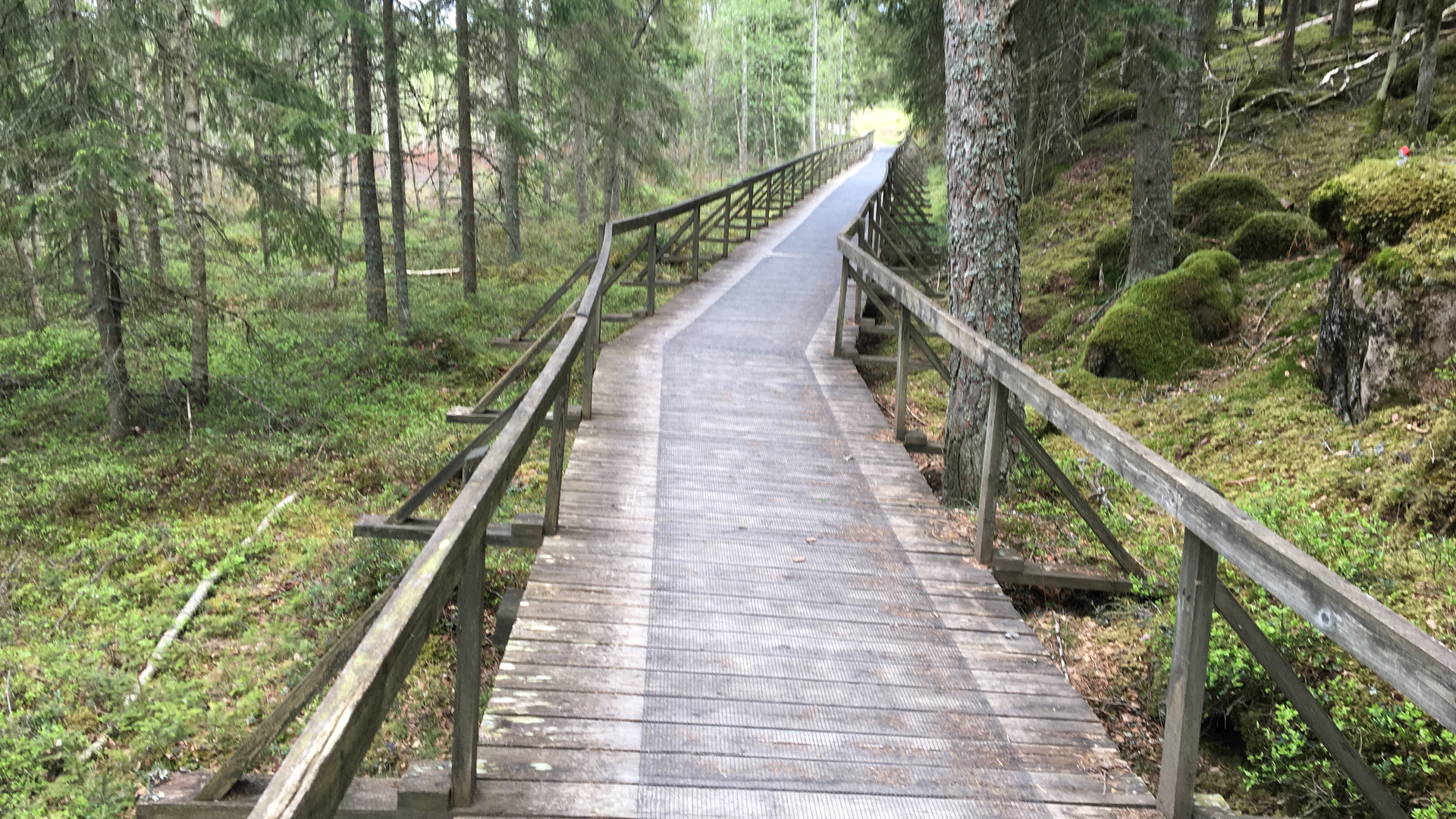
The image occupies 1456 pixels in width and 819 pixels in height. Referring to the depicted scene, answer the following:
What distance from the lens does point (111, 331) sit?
1016cm

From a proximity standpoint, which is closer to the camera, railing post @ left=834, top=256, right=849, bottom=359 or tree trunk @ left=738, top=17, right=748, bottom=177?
railing post @ left=834, top=256, right=849, bottom=359

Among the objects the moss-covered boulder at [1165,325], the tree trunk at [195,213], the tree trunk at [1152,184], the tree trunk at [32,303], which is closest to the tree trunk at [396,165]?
the tree trunk at [195,213]

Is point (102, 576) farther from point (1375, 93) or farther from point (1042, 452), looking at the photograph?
point (1375, 93)

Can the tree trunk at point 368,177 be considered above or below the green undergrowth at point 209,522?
above

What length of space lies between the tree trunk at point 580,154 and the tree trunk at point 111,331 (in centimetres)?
1018

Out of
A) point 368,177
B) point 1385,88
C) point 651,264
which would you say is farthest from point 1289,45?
point 368,177

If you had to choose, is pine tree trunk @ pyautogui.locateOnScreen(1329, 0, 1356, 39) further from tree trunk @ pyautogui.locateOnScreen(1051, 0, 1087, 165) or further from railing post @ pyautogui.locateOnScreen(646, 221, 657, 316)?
railing post @ pyautogui.locateOnScreen(646, 221, 657, 316)

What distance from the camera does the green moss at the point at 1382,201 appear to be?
6.21 metres

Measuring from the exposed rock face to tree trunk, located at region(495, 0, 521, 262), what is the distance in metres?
12.7

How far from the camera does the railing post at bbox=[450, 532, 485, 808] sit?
2662 millimetres

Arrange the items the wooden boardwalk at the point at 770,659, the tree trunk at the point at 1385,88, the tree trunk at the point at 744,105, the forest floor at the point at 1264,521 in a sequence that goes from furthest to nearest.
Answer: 1. the tree trunk at the point at 744,105
2. the tree trunk at the point at 1385,88
3. the forest floor at the point at 1264,521
4. the wooden boardwalk at the point at 770,659

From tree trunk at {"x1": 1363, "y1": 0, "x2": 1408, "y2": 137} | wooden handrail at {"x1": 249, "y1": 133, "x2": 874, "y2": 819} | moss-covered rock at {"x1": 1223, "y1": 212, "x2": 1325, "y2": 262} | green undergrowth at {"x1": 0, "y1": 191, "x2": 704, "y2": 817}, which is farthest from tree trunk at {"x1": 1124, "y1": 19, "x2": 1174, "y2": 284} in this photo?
wooden handrail at {"x1": 249, "y1": 133, "x2": 874, "y2": 819}

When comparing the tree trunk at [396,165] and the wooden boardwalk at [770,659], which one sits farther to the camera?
the tree trunk at [396,165]

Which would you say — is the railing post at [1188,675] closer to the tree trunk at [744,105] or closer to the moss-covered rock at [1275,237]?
the moss-covered rock at [1275,237]
